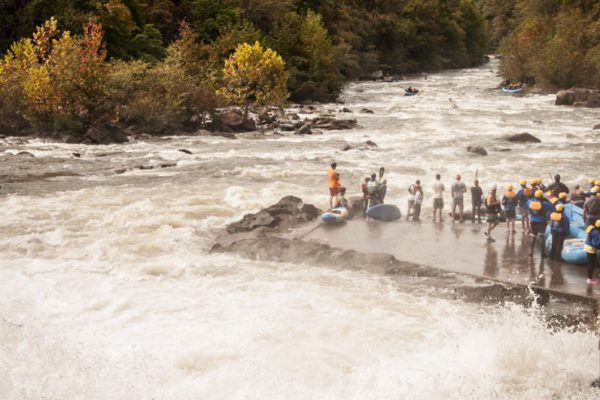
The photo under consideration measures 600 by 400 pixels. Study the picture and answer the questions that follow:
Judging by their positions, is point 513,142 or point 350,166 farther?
point 513,142

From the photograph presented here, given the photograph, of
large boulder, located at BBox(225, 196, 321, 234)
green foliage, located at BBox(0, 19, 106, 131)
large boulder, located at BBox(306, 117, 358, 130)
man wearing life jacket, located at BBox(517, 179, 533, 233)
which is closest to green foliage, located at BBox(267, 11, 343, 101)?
large boulder, located at BBox(306, 117, 358, 130)

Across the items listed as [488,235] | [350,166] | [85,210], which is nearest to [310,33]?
[350,166]

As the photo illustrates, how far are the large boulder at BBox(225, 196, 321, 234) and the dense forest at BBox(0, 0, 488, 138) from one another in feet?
55.8

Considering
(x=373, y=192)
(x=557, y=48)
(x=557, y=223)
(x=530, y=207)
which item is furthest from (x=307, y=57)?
(x=557, y=223)

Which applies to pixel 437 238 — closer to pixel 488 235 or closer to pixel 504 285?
pixel 488 235

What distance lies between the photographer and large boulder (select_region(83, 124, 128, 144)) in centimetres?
3116

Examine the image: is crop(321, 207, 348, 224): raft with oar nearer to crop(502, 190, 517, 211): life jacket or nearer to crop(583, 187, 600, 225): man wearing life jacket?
crop(502, 190, 517, 211): life jacket

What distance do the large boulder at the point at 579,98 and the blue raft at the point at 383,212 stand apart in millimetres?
30840

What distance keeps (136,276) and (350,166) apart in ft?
45.6

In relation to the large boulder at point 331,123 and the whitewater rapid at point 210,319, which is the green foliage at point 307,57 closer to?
the large boulder at point 331,123

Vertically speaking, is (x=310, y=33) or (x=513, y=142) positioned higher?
(x=310, y=33)

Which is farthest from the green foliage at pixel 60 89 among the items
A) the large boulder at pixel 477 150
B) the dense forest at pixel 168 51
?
the large boulder at pixel 477 150

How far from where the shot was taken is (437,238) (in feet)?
51.4

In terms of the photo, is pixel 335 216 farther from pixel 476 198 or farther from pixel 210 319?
pixel 210 319
